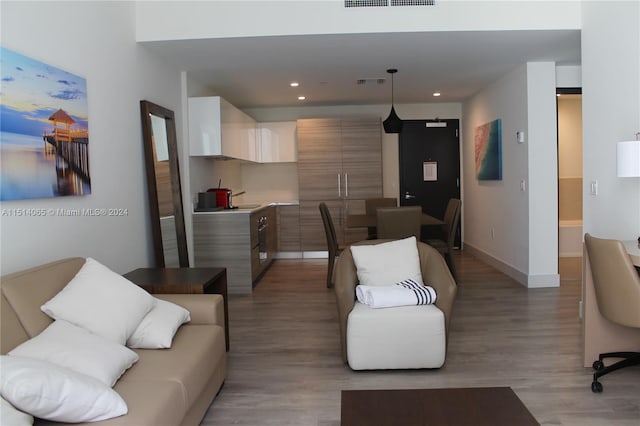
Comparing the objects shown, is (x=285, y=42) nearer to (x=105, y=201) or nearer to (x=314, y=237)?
(x=105, y=201)

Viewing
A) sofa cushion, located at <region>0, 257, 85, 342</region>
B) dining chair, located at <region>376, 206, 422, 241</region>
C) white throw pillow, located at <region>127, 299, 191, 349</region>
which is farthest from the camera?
dining chair, located at <region>376, 206, 422, 241</region>

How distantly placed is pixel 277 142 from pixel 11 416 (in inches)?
271

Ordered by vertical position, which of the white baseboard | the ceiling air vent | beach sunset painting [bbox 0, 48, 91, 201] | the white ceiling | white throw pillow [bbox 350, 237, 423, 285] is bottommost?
the white baseboard

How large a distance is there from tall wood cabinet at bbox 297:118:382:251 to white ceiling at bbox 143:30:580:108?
963 mm

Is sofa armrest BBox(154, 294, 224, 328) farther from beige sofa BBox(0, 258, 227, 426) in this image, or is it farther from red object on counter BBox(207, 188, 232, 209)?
red object on counter BBox(207, 188, 232, 209)

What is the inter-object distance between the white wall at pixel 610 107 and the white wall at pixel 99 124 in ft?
12.2

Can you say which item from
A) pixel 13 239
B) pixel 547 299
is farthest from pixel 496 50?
pixel 13 239

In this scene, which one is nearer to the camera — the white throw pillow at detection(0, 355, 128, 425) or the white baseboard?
the white throw pillow at detection(0, 355, 128, 425)

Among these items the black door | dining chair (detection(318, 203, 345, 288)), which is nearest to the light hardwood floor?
dining chair (detection(318, 203, 345, 288))

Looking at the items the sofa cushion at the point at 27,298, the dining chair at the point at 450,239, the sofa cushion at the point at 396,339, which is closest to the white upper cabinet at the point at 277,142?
the dining chair at the point at 450,239

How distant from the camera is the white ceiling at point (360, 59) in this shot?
4.43 metres

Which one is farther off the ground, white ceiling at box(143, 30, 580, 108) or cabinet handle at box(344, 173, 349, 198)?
white ceiling at box(143, 30, 580, 108)

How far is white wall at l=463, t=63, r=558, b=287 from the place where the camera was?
546 centimetres

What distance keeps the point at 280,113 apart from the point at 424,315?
581 cm
